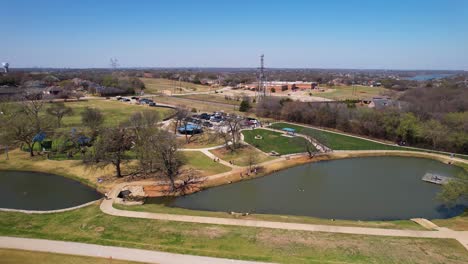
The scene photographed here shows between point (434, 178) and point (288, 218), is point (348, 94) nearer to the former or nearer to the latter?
point (434, 178)

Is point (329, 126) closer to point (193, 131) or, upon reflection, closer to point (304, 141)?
point (304, 141)

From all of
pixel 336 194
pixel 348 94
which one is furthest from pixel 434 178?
pixel 348 94

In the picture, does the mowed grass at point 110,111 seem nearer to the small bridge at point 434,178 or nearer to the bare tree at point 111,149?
the bare tree at point 111,149

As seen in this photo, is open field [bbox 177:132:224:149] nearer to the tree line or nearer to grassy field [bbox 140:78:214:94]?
the tree line

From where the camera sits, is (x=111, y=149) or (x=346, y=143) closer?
(x=111, y=149)

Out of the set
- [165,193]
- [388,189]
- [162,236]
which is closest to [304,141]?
[388,189]

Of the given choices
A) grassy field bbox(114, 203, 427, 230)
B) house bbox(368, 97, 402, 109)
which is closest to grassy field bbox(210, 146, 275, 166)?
grassy field bbox(114, 203, 427, 230)
